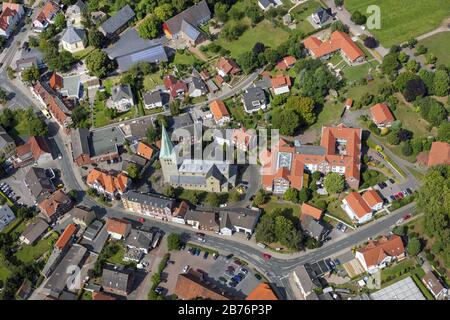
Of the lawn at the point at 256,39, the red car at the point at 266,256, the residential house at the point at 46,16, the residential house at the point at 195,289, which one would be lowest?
the red car at the point at 266,256

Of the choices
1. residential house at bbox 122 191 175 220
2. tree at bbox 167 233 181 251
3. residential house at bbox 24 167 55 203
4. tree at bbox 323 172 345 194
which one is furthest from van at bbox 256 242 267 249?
residential house at bbox 24 167 55 203

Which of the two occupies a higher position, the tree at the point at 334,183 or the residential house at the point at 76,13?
the residential house at the point at 76,13

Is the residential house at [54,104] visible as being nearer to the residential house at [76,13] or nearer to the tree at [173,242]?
the residential house at [76,13]

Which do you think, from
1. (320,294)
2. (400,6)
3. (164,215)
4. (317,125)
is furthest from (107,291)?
(400,6)

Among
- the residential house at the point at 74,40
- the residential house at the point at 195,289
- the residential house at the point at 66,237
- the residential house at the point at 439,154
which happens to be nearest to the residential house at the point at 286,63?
the residential house at the point at 439,154

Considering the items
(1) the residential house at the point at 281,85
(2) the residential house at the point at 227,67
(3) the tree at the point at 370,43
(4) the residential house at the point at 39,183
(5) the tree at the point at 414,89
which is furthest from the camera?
(3) the tree at the point at 370,43

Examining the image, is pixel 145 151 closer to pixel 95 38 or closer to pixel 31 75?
pixel 31 75

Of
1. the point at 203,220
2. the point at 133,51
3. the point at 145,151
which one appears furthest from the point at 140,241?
the point at 133,51
